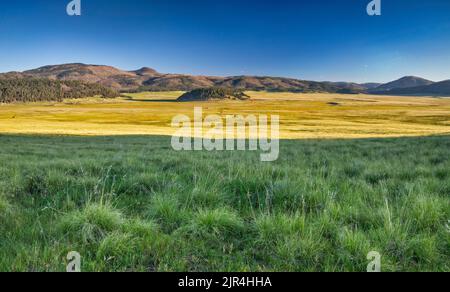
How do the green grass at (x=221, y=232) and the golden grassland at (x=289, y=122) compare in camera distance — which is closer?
the green grass at (x=221, y=232)

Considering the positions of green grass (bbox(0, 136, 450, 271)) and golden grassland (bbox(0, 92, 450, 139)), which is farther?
golden grassland (bbox(0, 92, 450, 139))

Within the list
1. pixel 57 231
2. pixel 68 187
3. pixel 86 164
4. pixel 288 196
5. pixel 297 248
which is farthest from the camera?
pixel 86 164

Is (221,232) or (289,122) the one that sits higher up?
(221,232)

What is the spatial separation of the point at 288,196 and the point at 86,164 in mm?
5437

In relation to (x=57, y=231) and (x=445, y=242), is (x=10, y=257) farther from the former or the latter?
(x=445, y=242)

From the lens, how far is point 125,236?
3.63m

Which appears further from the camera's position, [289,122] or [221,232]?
[289,122]
